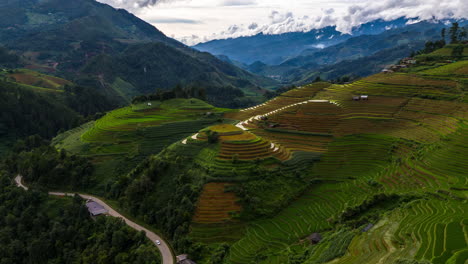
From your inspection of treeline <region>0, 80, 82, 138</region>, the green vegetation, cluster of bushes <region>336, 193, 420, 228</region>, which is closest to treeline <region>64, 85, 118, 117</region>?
treeline <region>0, 80, 82, 138</region>

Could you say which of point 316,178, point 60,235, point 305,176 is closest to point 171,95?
point 60,235

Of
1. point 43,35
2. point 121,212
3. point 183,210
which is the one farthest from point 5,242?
point 43,35

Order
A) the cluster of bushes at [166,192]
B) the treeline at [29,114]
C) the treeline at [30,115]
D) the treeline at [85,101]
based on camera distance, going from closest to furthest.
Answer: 1. the cluster of bushes at [166,192]
2. the treeline at [30,115]
3. the treeline at [29,114]
4. the treeline at [85,101]

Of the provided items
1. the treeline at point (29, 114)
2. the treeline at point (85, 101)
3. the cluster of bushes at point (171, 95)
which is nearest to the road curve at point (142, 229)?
the treeline at point (29, 114)

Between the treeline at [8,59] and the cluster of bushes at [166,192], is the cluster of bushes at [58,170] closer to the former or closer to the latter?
the cluster of bushes at [166,192]

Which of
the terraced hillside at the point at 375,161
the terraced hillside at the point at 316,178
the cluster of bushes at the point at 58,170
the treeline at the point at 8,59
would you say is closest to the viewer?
the terraced hillside at the point at 375,161

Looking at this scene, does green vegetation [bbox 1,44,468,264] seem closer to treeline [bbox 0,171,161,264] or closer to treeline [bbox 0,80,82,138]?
treeline [bbox 0,171,161,264]

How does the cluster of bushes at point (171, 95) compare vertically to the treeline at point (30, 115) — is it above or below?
above

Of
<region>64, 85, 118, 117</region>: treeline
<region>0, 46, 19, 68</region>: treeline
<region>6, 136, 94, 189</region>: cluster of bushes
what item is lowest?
<region>6, 136, 94, 189</region>: cluster of bushes

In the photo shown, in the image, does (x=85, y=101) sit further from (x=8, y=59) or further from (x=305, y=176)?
(x=305, y=176)
